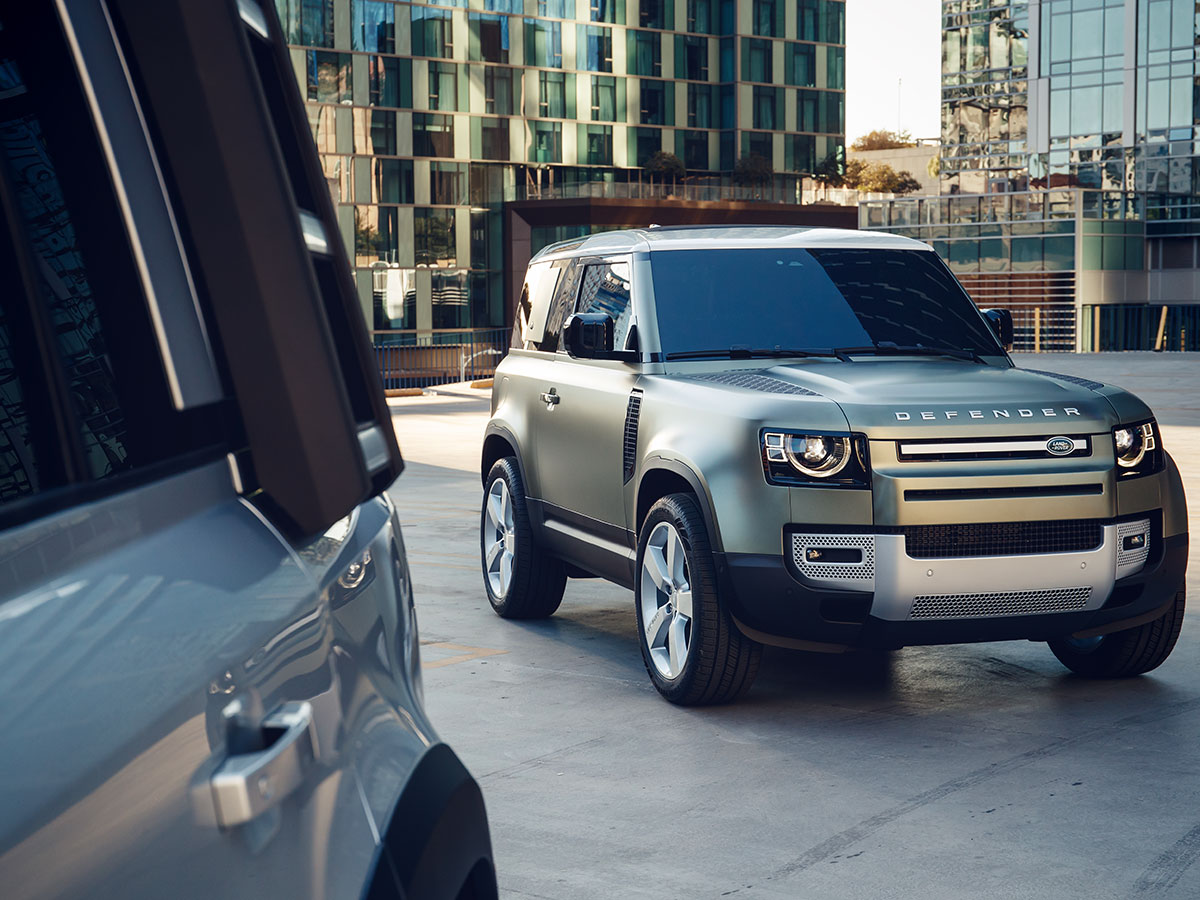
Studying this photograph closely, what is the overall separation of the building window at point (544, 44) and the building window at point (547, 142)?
8.63ft

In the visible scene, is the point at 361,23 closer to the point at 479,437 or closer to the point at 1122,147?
the point at 1122,147

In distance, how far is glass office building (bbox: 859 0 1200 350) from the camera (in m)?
56.5

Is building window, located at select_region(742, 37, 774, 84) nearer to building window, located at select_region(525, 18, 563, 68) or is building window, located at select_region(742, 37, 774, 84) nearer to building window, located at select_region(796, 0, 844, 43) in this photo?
building window, located at select_region(796, 0, 844, 43)

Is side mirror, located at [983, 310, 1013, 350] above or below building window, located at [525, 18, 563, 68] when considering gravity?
below

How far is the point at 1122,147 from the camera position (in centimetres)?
6669

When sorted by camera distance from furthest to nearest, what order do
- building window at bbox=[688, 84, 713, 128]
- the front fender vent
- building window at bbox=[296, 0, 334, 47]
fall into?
building window at bbox=[688, 84, 713, 128]
building window at bbox=[296, 0, 334, 47]
the front fender vent

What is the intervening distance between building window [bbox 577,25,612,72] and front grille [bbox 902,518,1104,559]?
68047 mm

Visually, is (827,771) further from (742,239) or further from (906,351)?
(742,239)

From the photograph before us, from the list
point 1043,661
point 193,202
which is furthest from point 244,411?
point 1043,661

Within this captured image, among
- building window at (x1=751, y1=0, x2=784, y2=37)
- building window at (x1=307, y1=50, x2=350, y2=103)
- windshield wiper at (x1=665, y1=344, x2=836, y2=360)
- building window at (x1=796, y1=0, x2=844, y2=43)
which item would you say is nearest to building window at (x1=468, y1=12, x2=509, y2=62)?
building window at (x1=307, y1=50, x2=350, y2=103)

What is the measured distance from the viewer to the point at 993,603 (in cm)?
628

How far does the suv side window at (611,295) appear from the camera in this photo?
7.88 m

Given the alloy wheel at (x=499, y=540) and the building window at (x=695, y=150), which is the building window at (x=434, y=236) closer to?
the building window at (x=695, y=150)

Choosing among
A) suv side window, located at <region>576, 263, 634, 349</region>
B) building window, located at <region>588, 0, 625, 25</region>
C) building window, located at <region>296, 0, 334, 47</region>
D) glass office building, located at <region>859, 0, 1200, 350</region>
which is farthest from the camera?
building window, located at <region>588, 0, 625, 25</region>
